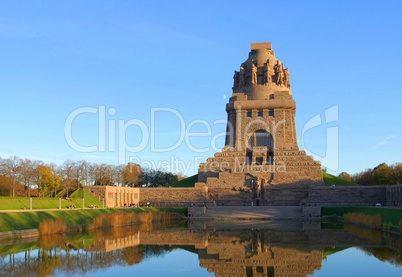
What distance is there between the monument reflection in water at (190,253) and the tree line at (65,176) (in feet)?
94.4

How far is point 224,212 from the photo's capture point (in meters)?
49.7

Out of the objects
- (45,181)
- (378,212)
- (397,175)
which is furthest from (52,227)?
(397,175)

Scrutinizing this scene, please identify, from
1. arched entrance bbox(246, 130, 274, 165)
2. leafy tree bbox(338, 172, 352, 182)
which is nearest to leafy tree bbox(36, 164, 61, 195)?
arched entrance bbox(246, 130, 274, 165)

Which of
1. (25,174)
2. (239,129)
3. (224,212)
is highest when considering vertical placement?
(239,129)

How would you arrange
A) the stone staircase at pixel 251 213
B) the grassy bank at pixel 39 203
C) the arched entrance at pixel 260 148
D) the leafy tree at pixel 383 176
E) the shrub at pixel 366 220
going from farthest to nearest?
1. the leafy tree at pixel 383 176
2. the arched entrance at pixel 260 148
3. the stone staircase at pixel 251 213
4. the grassy bank at pixel 39 203
5. the shrub at pixel 366 220

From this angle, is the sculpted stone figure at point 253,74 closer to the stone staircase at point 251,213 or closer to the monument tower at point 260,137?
the monument tower at point 260,137

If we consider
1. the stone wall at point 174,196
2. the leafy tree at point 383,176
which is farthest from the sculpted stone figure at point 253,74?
the leafy tree at point 383,176

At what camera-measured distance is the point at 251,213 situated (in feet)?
160

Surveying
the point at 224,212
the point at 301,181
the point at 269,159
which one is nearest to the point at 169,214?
the point at 224,212

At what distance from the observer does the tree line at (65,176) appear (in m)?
57.1

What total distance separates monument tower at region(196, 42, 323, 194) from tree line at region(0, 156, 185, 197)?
60.4ft

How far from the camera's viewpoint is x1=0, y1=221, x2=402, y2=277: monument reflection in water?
1695 cm

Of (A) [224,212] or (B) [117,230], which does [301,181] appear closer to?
(A) [224,212]

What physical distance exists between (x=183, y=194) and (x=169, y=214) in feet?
40.3
